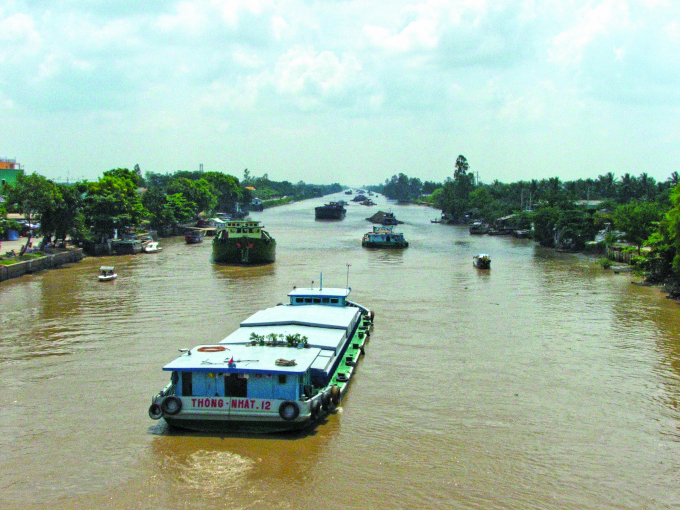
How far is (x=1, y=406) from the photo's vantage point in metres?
19.8

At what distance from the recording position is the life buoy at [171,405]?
17.2 meters

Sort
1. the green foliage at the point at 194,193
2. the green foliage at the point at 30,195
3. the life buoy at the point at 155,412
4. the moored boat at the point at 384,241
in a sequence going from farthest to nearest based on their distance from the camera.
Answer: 1. the green foliage at the point at 194,193
2. the moored boat at the point at 384,241
3. the green foliage at the point at 30,195
4. the life buoy at the point at 155,412

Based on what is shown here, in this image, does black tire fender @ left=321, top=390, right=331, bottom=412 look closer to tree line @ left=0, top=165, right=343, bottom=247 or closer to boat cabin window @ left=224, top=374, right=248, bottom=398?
boat cabin window @ left=224, top=374, right=248, bottom=398

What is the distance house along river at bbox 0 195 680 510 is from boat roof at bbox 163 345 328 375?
1.92 meters

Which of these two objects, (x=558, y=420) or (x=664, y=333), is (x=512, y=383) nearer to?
(x=558, y=420)

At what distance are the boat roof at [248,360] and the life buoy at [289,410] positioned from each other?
846mm

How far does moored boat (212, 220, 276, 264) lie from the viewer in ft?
190

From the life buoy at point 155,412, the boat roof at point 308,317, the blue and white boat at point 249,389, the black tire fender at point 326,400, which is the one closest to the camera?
the blue and white boat at point 249,389

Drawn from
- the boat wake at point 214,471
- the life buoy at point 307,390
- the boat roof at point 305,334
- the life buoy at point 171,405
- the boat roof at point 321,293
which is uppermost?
the boat roof at point 321,293

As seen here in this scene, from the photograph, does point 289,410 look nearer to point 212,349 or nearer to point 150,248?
point 212,349

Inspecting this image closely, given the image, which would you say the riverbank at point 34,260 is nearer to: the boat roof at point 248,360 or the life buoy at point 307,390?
the boat roof at point 248,360

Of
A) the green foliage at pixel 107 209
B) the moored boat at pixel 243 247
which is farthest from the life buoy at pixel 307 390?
the green foliage at pixel 107 209

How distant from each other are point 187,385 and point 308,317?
28.2ft

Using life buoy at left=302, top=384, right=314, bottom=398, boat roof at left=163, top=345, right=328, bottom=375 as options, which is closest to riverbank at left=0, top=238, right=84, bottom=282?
boat roof at left=163, top=345, right=328, bottom=375
